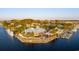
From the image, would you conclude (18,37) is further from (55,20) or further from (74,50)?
(74,50)

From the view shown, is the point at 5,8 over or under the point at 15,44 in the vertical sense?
over
